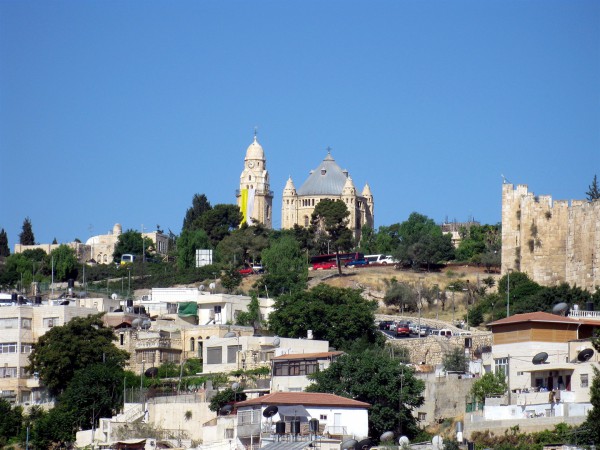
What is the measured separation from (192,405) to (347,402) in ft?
27.0

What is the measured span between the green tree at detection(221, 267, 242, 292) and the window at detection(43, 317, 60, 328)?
75.6ft

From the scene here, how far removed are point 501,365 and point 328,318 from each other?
16108 mm

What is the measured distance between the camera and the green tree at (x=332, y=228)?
111 metres

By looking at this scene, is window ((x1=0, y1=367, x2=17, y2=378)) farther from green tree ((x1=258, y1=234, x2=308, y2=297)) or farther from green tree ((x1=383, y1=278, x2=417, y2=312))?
green tree ((x1=383, y1=278, x2=417, y2=312))

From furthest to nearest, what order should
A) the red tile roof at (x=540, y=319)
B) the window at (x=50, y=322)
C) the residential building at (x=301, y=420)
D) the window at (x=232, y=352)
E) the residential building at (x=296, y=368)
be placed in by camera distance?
the window at (x=50, y=322) < the window at (x=232, y=352) < the residential building at (x=296, y=368) < the red tile roof at (x=540, y=319) < the residential building at (x=301, y=420)

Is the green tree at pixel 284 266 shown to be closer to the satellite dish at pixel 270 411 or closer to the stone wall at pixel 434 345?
the stone wall at pixel 434 345

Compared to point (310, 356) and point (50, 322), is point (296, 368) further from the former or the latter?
point (50, 322)

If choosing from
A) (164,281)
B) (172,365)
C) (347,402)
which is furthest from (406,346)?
(164,281)

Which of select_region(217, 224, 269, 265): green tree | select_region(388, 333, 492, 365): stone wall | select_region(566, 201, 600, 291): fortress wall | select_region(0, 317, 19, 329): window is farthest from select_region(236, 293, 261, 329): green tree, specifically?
select_region(217, 224, 269, 265): green tree

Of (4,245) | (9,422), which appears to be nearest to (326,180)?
(4,245)

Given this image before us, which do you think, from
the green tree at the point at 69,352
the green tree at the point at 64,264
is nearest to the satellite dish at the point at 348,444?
the green tree at the point at 69,352

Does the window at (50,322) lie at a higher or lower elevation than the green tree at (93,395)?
higher

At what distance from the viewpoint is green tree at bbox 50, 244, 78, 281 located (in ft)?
359

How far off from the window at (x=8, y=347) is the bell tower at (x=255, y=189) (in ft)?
212
